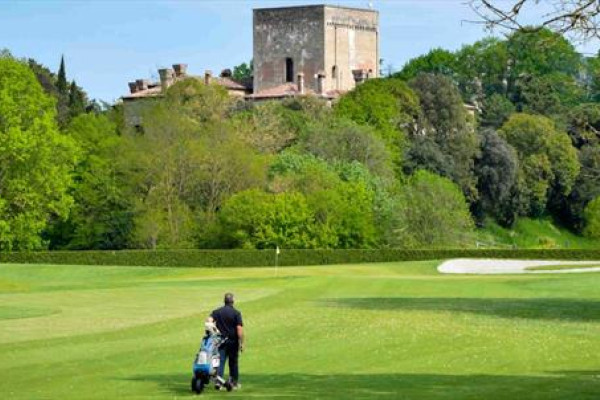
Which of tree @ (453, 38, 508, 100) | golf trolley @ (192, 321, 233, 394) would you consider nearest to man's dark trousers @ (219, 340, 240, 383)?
golf trolley @ (192, 321, 233, 394)

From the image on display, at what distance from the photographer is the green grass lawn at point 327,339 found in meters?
26.0

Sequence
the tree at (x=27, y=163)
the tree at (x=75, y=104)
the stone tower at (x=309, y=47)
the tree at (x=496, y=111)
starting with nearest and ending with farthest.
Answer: the tree at (x=27, y=163)
the tree at (x=75, y=104)
the tree at (x=496, y=111)
the stone tower at (x=309, y=47)

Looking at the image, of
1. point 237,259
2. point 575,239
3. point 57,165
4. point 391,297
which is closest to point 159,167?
point 57,165

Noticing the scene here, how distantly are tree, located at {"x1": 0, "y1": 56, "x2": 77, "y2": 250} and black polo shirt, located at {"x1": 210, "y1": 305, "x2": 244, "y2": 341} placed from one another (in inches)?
2589

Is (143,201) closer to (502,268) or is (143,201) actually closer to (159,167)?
(159,167)

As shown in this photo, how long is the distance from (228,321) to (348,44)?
427 ft

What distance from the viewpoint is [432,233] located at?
102625mm

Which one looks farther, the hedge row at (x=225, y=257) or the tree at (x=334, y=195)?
the tree at (x=334, y=195)

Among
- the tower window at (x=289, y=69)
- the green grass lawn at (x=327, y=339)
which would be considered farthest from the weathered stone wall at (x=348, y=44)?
the green grass lawn at (x=327, y=339)

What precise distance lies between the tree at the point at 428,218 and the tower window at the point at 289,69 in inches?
1890

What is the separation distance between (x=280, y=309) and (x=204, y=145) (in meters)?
59.4

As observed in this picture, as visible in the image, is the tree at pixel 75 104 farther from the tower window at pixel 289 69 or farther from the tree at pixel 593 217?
the tree at pixel 593 217

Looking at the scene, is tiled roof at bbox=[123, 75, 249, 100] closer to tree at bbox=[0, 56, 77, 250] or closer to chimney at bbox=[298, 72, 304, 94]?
chimney at bbox=[298, 72, 304, 94]

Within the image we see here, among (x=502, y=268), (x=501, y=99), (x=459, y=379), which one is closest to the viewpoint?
(x=459, y=379)
